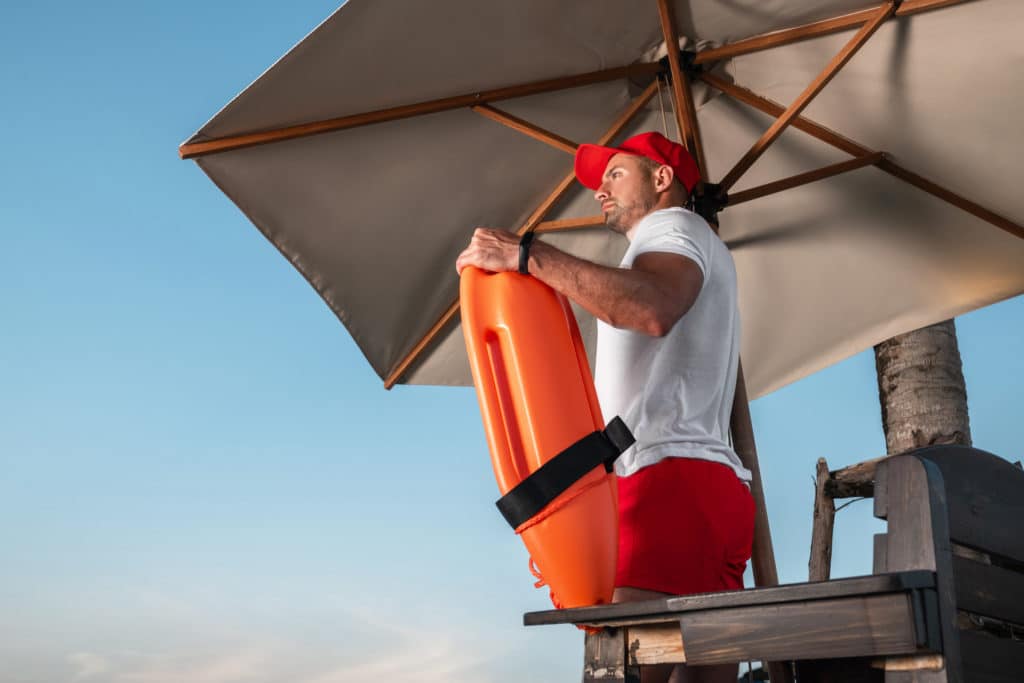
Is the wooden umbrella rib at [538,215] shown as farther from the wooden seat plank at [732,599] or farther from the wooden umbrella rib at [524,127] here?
the wooden seat plank at [732,599]

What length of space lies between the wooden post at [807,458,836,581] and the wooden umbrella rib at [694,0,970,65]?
1.68 meters

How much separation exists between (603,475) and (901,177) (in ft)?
7.65

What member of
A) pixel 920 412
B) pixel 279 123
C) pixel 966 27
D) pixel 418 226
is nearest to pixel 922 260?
pixel 920 412

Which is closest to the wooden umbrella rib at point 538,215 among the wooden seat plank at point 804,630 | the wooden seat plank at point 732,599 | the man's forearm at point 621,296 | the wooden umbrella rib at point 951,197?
the wooden umbrella rib at point 951,197

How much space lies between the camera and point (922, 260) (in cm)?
416

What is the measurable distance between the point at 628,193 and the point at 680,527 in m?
0.89

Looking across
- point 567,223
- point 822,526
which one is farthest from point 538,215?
point 822,526

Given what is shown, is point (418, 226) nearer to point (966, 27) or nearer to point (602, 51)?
point (602, 51)

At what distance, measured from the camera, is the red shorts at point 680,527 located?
6.66 ft

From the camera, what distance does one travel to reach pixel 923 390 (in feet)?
15.5

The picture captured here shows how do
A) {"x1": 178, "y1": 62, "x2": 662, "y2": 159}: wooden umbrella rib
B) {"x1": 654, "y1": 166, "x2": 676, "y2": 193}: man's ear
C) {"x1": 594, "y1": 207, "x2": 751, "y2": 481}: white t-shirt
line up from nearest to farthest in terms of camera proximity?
{"x1": 594, "y1": 207, "x2": 751, "y2": 481}: white t-shirt < {"x1": 654, "y1": 166, "x2": 676, "y2": 193}: man's ear < {"x1": 178, "y1": 62, "x2": 662, "y2": 159}: wooden umbrella rib

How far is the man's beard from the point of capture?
254 cm

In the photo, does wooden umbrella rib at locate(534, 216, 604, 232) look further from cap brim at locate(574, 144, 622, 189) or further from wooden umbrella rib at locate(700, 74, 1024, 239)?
cap brim at locate(574, 144, 622, 189)

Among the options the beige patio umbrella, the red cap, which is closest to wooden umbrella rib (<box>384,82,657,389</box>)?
the beige patio umbrella
